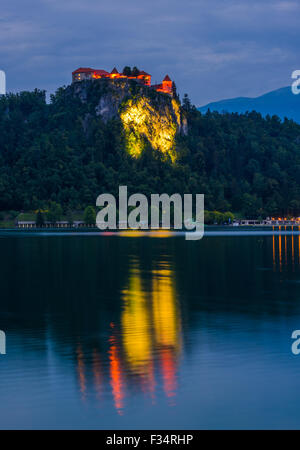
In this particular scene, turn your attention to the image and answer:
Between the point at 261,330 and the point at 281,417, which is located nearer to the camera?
the point at 281,417

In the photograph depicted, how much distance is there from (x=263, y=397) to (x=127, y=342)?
7221mm

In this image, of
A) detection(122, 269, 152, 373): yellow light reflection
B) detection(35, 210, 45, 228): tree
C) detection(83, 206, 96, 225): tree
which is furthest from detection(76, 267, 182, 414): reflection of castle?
detection(35, 210, 45, 228): tree

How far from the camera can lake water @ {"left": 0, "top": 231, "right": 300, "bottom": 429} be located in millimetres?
14859

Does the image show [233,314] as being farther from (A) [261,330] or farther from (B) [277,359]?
(B) [277,359]

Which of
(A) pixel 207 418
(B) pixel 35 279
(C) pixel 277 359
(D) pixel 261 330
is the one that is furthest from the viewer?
(B) pixel 35 279

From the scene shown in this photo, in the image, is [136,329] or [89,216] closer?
[136,329]

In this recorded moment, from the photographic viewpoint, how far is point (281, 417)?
48.1 feet

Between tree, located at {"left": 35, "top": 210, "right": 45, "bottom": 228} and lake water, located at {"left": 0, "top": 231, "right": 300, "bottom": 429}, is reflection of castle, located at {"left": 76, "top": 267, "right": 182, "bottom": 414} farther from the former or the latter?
tree, located at {"left": 35, "top": 210, "right": 45, "bottom": 228}

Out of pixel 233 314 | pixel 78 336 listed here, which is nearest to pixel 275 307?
pixel 233 314

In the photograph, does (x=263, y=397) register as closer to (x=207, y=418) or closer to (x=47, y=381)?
(x=207, y=418)

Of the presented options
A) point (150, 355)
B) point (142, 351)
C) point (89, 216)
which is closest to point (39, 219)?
point (89, 216)

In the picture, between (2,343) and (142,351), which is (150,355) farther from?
(2,343)

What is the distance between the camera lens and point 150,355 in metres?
20.2
